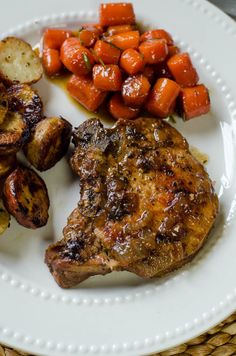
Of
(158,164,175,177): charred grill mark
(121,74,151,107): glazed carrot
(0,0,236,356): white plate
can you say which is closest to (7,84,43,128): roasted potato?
(0,0,236,356): white plate

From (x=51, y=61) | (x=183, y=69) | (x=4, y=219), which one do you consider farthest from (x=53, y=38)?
(x=4, y=219)

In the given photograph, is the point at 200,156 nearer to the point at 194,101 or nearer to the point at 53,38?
the point at 194,101

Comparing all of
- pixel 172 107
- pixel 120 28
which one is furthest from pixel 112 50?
pixel 172 107

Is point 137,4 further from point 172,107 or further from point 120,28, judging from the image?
point 172,107

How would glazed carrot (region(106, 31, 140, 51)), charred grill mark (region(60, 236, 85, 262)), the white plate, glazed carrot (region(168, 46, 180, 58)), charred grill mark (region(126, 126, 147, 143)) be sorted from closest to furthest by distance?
charred grill mark (region(60, 236, 85, 262)), the white plate, charred grill mark (region(126, 126, 147, 143)), glazed carrot (region(106, 31, 140, 51)), glazed carrot (region(168, 46, 180, 58))

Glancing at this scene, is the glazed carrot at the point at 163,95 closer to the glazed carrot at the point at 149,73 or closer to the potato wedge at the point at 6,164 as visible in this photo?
the glazed carrot at the point at 149,73

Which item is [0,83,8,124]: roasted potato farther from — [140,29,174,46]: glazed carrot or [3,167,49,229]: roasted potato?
[140,29,174,46]: glazed carrot
